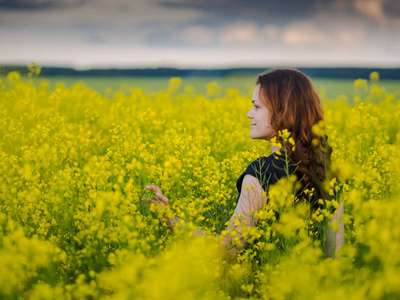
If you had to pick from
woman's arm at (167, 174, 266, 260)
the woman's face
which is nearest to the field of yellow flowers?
woman's arm at (167, 174, 266, 260)

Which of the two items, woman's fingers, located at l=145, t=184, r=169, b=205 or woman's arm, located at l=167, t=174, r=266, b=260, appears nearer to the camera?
woman's arm, located at l=167, t=174, r=266, b=260

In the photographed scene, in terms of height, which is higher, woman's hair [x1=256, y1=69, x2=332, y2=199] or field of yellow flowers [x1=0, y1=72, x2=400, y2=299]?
woman's hair [x1=256, y1=69, x2=332, y2=199]

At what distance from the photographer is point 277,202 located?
2.44 m

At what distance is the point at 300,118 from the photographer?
8.70ft

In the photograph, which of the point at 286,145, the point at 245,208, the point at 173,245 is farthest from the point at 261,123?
the point at 173,245

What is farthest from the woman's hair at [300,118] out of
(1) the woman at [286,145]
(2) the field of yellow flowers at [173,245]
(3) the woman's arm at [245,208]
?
(3) the woman's arm at [245,208]

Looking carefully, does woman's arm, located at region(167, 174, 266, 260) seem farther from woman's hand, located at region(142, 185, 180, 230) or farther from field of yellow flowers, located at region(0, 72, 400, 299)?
woman's hand, located at region(142, 185, 180, 230)

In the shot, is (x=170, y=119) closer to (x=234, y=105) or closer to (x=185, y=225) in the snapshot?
(x=234, y=105)

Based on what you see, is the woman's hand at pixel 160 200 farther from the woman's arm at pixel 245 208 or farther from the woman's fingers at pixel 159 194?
the woman's arm at pixel 245 208

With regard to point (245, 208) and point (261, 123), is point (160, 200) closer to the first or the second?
point (245, 208)

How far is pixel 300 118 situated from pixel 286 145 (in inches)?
8.4

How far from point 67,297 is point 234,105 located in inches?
233

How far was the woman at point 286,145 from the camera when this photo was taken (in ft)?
8.14

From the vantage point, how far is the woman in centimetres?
248
